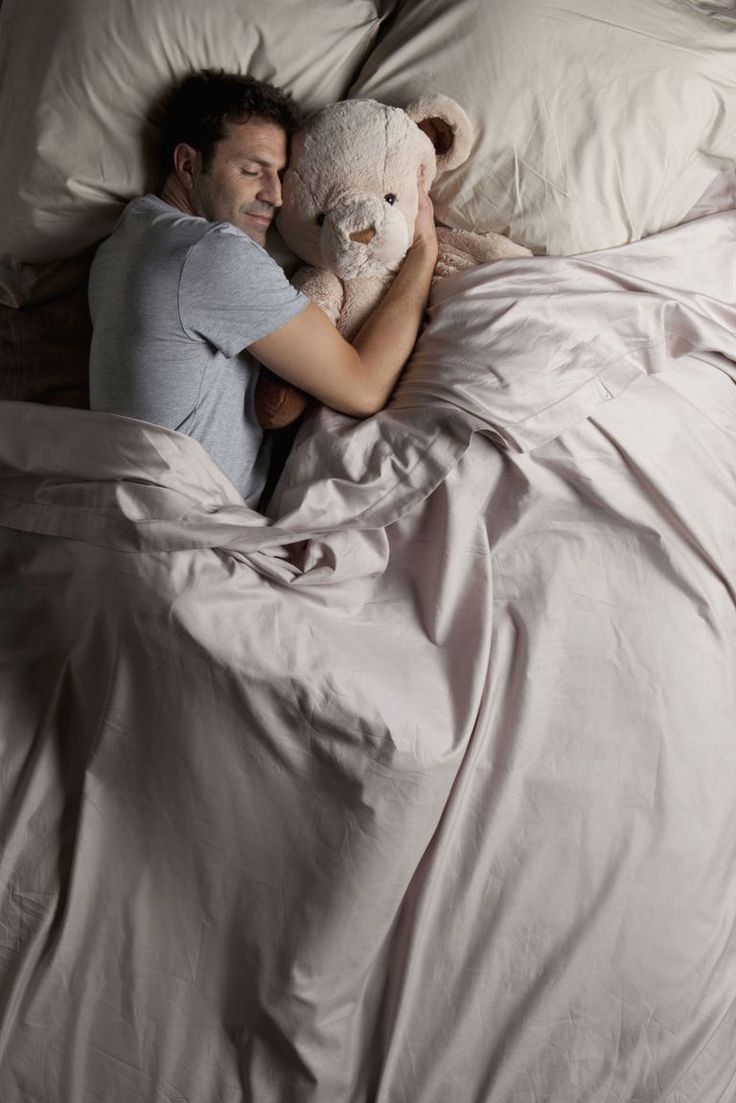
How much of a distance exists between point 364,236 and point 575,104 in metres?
0.31

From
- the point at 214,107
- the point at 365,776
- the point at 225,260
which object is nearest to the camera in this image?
the point at 365,776

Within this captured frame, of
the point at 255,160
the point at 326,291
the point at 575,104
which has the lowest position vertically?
the point at 326,291

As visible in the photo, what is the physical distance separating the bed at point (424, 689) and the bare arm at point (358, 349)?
0.09 feet

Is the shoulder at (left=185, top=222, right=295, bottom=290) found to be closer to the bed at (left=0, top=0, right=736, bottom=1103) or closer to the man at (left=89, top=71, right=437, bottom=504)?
the man at (left=89, top=71, right=437, bottom=504)

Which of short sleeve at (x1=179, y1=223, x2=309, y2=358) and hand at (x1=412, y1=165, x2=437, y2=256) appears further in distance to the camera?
hand at (x1=412, y1=165, x2=437, y2=256)

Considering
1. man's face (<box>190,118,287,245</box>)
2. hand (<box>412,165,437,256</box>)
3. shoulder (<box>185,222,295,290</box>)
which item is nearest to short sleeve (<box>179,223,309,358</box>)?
shoulder (<box>185,222,295,290</box>)

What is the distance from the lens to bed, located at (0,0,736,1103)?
1.16 metres

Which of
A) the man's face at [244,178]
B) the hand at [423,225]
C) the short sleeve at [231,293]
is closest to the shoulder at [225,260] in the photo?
the short sleeve at [231,293]

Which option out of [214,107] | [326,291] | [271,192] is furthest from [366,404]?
[214,107]

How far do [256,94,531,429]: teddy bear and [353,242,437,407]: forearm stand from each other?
0.02 metres

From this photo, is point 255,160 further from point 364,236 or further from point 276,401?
point 276,401

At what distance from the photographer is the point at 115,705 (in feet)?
3.93

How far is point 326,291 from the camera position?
1.47m

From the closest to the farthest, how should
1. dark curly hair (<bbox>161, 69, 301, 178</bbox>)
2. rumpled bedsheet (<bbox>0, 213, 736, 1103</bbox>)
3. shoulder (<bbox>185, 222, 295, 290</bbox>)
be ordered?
rumpled bedsheet (<bbox>0, 213, 736, 1103</bbox>) < shoulder (<bbox>185, 222, 295, 290</bbox>) < dark curly hair (<bbox>161, 69, 301, 178</bbox>)
